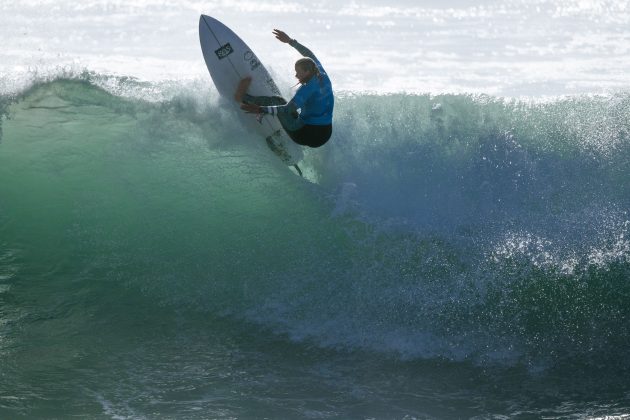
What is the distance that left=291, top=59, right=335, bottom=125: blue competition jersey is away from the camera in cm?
826

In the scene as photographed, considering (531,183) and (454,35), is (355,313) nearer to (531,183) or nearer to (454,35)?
(531,183)

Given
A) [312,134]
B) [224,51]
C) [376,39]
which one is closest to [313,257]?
[312,134]

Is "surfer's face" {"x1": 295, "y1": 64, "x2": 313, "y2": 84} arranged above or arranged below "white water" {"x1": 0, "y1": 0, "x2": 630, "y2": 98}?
below

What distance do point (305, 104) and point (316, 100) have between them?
11cm

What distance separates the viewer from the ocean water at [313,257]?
723cm

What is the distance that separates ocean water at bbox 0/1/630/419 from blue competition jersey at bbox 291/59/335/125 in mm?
927

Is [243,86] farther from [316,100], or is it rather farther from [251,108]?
[316,100]

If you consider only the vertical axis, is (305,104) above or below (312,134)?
above

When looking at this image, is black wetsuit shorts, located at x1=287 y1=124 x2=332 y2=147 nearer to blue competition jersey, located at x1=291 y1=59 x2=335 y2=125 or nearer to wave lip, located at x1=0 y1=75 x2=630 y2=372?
blue competition jersey, located at x1=291 y1=59 x2=335 y2=125

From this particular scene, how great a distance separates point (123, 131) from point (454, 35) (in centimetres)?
1103

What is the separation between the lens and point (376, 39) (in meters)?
18.7

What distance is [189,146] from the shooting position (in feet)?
32.1

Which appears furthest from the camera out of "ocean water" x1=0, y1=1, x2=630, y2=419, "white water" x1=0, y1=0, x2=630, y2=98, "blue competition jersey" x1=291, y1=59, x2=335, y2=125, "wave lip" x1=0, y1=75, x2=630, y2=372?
"white water" x1=0, y1=0, x2=630, y2=98

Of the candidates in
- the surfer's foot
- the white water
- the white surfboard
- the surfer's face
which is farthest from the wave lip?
the white water
